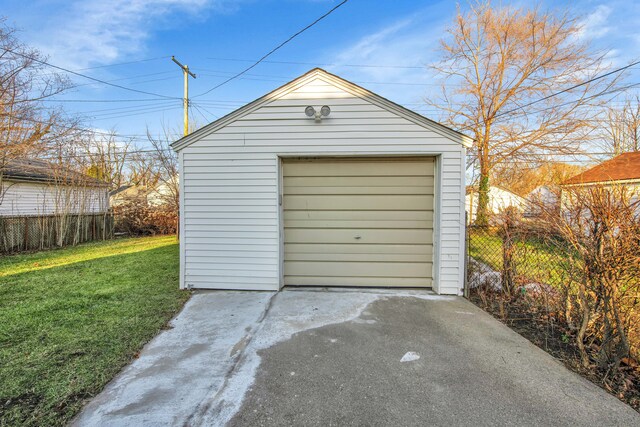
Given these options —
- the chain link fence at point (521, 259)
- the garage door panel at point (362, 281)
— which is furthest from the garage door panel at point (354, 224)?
the garage door panel at point (362, 281)

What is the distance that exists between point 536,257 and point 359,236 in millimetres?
2358

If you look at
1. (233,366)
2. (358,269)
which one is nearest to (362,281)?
(358,269)

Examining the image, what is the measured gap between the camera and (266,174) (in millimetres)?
4691

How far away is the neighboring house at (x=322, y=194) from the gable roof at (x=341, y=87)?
0.6 inches

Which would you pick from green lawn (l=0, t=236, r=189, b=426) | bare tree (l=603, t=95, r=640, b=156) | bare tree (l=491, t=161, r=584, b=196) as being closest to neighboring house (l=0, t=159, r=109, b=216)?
green lawn (l=0, t=236, r=189, b=426)

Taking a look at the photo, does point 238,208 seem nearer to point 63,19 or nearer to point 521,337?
point 521,337

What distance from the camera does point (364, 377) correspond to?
243 centimetres

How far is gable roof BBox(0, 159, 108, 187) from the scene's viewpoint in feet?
34.0

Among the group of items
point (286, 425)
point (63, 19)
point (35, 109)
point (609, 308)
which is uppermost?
point (63, 19)

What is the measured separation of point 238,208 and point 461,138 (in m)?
3.63

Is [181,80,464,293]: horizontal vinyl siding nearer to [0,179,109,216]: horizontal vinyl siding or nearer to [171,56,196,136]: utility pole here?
[0,179,109,216]: horizontal vinyl siding

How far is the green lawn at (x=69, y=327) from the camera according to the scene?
2.10 m

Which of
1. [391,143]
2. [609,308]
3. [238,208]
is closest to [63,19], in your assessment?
[238,208]

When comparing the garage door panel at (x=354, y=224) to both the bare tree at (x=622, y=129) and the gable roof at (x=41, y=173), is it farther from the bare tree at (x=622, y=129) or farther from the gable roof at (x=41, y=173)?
the bare tree at (x=622, y=129)
